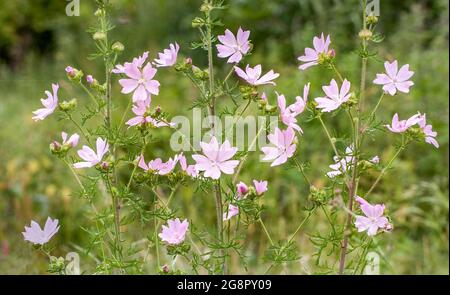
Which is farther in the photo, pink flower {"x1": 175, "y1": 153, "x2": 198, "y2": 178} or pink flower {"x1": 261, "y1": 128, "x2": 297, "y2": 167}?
pink flower {"x1": 175, "y1": 153, "x2": 198, "y2": 178}

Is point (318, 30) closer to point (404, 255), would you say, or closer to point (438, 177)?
point (438, 177)

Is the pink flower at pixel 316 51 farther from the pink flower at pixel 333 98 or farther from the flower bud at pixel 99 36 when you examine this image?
the flower bud at pixel 99 36

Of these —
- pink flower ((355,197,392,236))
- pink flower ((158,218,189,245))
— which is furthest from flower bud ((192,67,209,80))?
pink flower ((355,197,392,236))

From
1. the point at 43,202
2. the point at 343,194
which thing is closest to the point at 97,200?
the point at 43,202

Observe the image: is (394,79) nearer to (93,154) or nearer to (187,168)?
(187,168)

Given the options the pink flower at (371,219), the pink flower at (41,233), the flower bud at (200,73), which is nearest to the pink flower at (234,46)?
the flower bud at (200,73)

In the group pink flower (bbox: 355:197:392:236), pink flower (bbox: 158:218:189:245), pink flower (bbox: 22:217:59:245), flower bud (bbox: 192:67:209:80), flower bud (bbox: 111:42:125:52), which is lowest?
pink flower (bbox: 355:197:392:236)

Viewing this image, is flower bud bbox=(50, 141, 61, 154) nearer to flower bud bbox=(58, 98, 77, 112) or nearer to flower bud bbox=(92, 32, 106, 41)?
flower bud bbox=(58, 98, 77, 112)
